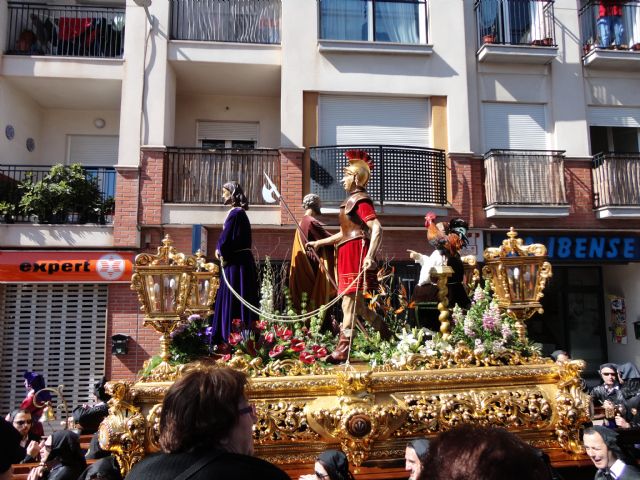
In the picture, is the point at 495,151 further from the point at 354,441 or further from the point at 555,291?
the point at 354,441

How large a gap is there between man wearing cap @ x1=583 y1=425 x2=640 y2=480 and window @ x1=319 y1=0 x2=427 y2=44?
36.7ft

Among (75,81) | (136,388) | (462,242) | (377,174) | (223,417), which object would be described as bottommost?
(136,388)

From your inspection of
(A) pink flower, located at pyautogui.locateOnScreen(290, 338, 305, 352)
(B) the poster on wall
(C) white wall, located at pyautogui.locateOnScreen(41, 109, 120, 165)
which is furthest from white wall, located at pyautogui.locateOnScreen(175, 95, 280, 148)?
(B) the poster on wall

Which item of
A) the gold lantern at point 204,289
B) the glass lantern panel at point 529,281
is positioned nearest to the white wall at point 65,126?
the gold lantern at point 204,289

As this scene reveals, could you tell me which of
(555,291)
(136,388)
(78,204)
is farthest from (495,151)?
(136,388)

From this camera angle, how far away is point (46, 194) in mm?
11273

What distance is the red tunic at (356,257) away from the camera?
5.39m

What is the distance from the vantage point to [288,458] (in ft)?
14.0

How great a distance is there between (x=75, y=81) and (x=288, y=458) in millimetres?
10996

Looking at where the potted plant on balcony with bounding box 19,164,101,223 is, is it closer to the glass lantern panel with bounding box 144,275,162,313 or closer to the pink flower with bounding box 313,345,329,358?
the glass lantern panel with bounding box 144,275,162,313

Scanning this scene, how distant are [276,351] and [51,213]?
8704mm

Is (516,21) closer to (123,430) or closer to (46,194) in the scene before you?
(46,194)

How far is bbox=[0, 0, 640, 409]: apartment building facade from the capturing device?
1151 cm

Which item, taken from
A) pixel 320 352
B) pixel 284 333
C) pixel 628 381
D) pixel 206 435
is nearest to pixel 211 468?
pixel 206 435
